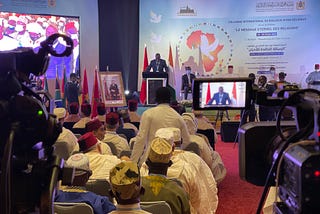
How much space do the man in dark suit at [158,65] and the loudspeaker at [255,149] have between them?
34.3 feet

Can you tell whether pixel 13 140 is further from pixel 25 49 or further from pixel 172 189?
pixel 172 189

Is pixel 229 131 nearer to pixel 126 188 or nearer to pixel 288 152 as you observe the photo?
pixel 126 188

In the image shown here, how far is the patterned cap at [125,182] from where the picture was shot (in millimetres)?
1904

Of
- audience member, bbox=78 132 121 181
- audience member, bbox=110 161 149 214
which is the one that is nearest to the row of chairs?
audience member, bbox=110 161 149 214

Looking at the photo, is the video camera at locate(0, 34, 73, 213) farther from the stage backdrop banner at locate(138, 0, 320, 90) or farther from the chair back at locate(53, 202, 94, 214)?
the stage backdrop banner at locate(138, 0, 320, 90)

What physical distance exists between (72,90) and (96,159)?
7.93 metres

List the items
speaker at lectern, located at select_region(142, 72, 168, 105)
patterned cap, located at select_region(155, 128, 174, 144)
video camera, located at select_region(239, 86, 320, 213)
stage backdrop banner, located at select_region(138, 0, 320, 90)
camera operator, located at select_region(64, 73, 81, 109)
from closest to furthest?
video camera, located at select_region(239, 86, 320, 213) → patterned cap, located at select_region(155, 128, 174, 144) → speaker at lectern, located at select_region(142, 72, 168, 105) → camera operator, located at select_region(64, 73, 81, 109) → stage backdrop banner, located at select_region(138, 0, 320, 90)

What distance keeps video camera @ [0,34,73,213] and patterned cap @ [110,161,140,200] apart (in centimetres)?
77

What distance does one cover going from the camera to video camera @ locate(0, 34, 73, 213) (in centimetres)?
106

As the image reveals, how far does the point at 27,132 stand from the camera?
1.06 meters

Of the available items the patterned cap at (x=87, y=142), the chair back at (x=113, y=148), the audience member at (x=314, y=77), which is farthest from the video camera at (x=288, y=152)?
the audience member at (x=314, y=77)

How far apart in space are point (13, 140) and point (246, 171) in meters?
0.60

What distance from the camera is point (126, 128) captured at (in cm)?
537

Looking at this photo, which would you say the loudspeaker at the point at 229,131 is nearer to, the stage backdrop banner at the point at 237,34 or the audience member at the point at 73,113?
the audience member at the point at 73,113
